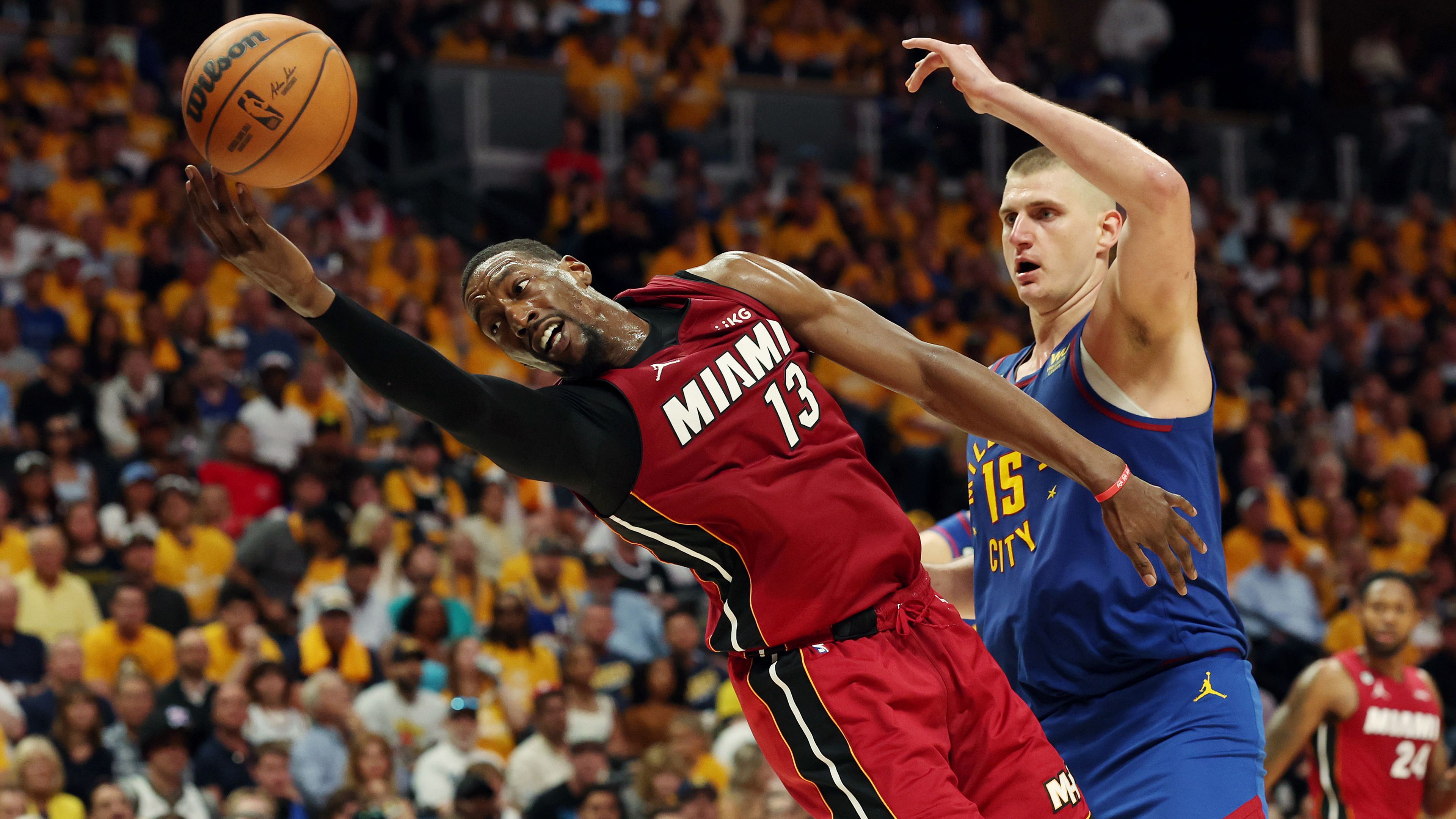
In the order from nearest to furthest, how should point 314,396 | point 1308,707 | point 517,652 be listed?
point 1308,707
point 517,652
point 314,396

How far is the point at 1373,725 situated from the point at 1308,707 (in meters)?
0.39

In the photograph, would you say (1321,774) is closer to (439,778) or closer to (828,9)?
(439,778)

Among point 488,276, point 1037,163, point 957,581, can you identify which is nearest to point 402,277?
point 957,581

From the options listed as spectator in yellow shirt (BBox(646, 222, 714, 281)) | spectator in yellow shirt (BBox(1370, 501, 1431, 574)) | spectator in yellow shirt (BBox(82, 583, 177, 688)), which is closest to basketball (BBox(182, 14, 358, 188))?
spectator in yellow shirt (BBox(82, 583, 177, 688))

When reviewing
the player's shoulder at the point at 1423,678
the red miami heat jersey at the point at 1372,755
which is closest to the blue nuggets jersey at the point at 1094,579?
the red miami heat jersey at the point at 1372,755

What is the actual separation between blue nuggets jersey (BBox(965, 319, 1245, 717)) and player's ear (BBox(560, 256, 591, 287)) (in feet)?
4.08

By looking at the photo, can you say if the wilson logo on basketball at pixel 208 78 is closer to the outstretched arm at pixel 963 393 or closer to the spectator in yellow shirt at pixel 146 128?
the outstretched arm at pixel 963 393

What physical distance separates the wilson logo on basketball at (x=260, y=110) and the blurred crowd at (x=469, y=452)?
4654 mm

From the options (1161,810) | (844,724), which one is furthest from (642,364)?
(1161,810)

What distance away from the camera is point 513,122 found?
1536cm

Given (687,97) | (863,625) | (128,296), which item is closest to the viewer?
(863,625)

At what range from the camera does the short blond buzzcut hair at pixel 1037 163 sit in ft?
14.5

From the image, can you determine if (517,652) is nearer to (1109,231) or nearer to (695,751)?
(695,751)

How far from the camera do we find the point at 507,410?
10.5ft
